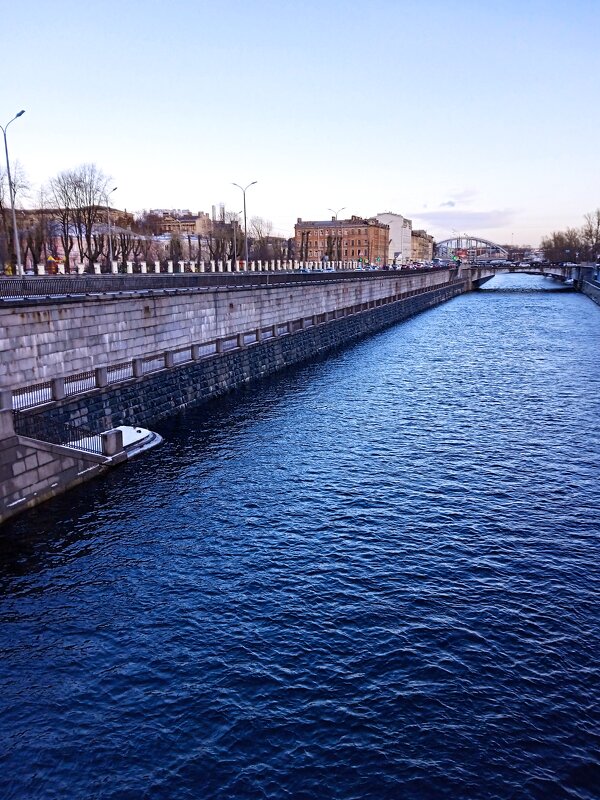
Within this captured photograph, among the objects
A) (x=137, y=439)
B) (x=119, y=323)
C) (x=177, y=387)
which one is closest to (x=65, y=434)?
(x=137, y=439)

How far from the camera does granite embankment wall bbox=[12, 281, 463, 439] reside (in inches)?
1173

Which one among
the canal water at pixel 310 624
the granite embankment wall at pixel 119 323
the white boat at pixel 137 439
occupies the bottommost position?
the canal water at pixel 310 624

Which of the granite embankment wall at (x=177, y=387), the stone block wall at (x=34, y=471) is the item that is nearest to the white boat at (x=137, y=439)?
the granite embankment wall at (x=177, y=387)

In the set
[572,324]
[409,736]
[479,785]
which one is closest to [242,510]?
[409,736]

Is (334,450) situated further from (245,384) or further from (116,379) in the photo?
(245,384)

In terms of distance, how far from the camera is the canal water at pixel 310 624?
13.5 meters

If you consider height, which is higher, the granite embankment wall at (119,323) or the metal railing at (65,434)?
Result: the granite embankment wall at (119,323)

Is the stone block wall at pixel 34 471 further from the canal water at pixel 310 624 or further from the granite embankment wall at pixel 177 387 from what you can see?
the granite embankment wall at pixel 177 387

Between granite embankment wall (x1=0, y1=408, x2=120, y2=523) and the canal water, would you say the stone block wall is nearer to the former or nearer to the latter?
granite embankment wall (x1=0, y1=408, x2=120, y2=523)

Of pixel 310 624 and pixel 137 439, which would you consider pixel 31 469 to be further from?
pixel 310 624

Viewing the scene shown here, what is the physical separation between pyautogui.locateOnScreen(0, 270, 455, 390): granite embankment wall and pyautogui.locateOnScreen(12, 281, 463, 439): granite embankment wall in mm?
2370

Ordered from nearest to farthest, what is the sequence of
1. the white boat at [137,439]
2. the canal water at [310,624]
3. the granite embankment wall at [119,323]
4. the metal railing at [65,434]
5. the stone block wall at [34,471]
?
1. the canal water at [310,624]
2. the stone block wall at [34,471]
3. the metal railing at [65,434]
4. the granite embankment wall at [119,323]
5. the white boat at [137,439]

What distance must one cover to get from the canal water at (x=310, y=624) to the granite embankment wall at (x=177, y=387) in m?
3.28

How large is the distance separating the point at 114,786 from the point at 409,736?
20.5 feet
